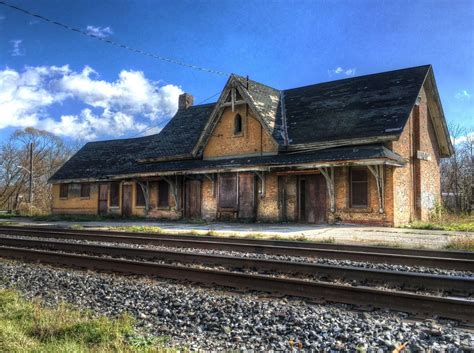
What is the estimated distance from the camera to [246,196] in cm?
2150

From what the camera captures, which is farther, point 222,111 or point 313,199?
point 222,111

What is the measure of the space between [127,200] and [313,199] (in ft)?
42.9

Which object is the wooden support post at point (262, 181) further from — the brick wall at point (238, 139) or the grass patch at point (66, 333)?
the grass patch at point (66, 333)

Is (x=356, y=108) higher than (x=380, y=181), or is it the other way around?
(x=356, y=108)

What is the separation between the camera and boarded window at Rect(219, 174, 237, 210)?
21984 millimetres

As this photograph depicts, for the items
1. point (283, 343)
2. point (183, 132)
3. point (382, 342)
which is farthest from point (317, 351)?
point (183, 132)

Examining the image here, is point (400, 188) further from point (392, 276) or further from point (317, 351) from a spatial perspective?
point (317, 351)

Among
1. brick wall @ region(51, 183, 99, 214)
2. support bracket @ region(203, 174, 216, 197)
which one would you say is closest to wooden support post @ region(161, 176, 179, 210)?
support bracket @ region(203, 174, 216, 197)

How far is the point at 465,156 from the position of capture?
36562 millimetres

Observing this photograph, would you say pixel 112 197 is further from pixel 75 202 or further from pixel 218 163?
pixel 218 163

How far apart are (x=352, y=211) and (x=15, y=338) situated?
15.8m

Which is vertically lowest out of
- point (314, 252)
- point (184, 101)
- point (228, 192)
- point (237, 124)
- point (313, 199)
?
point (314, 252)

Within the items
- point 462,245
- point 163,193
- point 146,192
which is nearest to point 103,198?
point 146,192

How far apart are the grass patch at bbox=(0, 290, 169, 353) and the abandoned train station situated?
1350 cm
